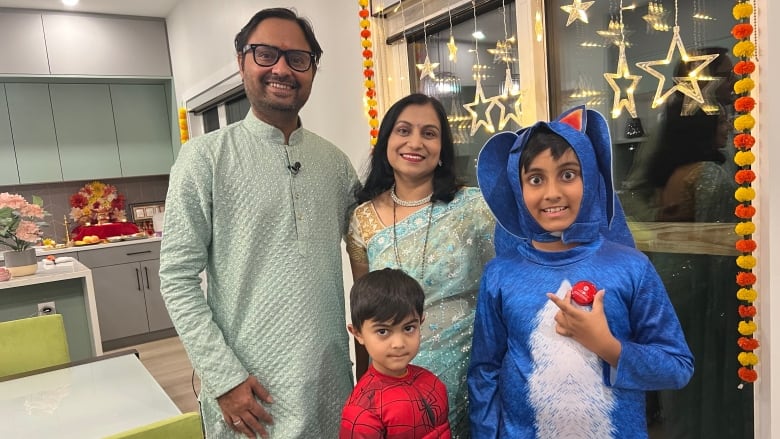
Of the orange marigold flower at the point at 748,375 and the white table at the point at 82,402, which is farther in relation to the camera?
the white table at the point at 82,402

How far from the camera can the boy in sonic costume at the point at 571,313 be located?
0.94m

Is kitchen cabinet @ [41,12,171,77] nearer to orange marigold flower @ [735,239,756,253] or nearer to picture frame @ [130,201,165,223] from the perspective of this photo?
picture frame @ [130,201,165,223]

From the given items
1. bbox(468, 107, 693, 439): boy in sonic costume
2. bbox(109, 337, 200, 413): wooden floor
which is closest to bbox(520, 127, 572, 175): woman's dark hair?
bbox(468, 107, 693, 439): boy in sonic costume

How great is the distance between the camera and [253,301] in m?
1.25

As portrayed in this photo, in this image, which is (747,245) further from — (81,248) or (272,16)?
(81,248)

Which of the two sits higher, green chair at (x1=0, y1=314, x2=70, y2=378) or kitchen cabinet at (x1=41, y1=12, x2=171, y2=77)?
kitchen cabinet at (x1=41, y1=12, x2=171, y2=77)

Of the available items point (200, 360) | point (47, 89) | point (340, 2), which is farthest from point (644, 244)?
point (47, 89)

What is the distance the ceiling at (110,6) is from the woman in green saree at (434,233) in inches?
160

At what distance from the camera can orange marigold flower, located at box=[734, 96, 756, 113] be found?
1.13m

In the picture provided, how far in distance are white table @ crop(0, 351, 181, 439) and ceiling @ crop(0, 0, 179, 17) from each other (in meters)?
3.55

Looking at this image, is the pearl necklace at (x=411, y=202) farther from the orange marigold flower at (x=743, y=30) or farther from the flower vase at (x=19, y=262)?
the flower vase at (x=19, y=262)

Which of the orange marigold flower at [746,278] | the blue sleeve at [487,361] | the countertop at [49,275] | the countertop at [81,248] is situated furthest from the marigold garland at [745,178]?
the countertop at [81,248]

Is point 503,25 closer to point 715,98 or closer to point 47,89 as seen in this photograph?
point 715,98

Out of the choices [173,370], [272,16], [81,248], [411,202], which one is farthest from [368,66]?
[81,248]
